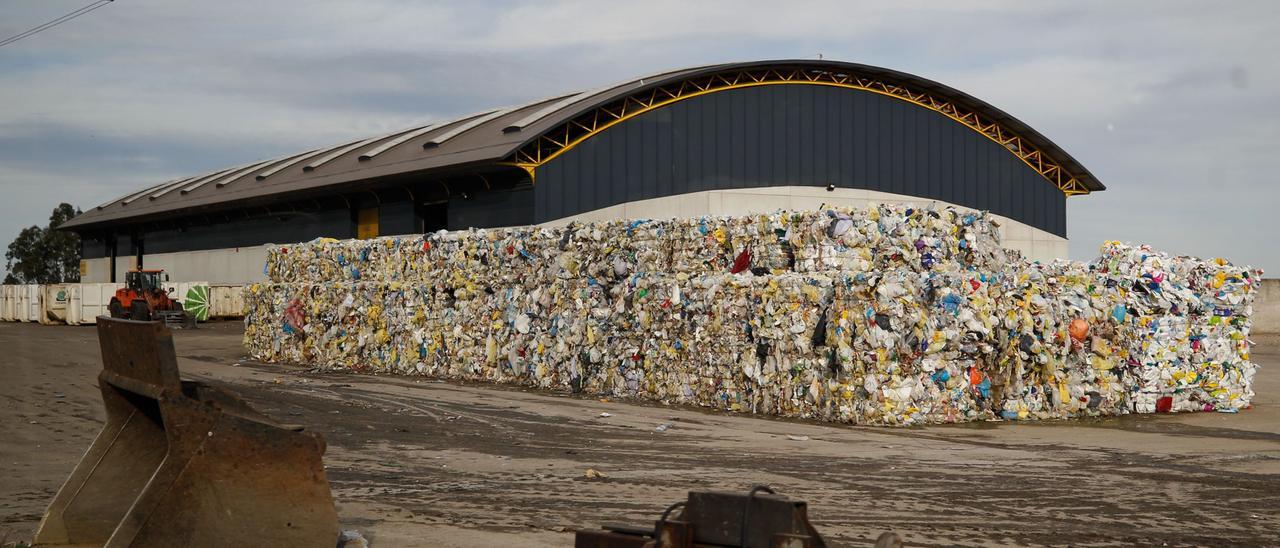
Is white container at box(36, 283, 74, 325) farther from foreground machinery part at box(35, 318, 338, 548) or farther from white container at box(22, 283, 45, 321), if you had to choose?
foreground machinery part at box(35, 318, 338, 548)

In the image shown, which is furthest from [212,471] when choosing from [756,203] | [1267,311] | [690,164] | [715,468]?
[1267,311]

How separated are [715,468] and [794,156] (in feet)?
79.7

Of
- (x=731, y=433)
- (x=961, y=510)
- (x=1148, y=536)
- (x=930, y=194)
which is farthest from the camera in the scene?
(x=930, y=194)

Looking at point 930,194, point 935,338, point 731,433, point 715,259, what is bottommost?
point 731,433

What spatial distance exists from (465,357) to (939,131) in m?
22.1

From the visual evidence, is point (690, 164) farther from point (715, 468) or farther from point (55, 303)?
point (55, 303)

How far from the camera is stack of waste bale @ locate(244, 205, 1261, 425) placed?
41.9ft

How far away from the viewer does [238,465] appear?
542 cm

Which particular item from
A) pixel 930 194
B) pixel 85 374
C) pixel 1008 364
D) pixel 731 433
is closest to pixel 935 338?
pixel 1008 364

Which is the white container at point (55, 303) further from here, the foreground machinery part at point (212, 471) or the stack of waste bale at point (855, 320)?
the foreground machinery part at point (212, 471)

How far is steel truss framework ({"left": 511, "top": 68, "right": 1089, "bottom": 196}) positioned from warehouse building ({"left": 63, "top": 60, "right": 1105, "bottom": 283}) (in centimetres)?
5

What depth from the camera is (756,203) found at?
32.0 meters

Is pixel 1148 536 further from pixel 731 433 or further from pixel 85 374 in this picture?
pixel 85 374

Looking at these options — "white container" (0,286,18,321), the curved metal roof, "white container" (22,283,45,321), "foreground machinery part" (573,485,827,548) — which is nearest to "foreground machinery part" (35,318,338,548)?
"foreground machinery part" (573,485,827,548)
